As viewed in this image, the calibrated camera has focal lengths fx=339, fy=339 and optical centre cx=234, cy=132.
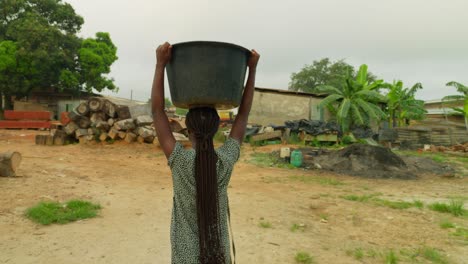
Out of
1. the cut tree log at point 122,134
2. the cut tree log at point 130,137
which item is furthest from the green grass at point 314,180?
the cut tree log at point 122,134

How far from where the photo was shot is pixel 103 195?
524cm

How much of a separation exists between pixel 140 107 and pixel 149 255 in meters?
9.16

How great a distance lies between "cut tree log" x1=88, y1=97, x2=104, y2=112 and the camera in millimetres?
11328

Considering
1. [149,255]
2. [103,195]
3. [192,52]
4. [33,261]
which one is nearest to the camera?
[192,52]

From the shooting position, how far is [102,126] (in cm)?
1120

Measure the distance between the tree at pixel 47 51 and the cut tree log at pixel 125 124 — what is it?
10850mm

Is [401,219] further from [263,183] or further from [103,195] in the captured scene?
[103,195]

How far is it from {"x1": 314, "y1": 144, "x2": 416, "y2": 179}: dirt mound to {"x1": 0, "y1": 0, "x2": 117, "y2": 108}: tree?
16.6 meters

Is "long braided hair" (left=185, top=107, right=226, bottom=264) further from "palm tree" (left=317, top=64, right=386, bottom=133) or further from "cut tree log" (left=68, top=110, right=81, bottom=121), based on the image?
Result: "palm tree" (left=317, top=64, right=386, bottom=133)

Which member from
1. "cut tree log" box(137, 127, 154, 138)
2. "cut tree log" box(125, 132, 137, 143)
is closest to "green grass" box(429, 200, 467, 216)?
"cut tree log" box(137, 127, 154, 138)

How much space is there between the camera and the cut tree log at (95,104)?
1133cm

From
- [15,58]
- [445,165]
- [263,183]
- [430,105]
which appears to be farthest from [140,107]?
[430,105]

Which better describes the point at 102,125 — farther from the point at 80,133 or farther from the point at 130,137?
the point at 130,137

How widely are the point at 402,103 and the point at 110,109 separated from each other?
15.8 meters
